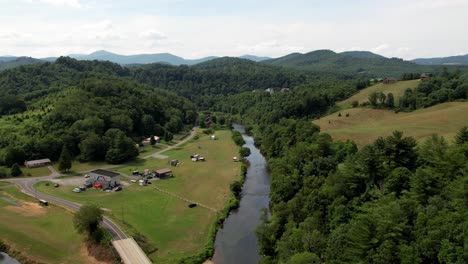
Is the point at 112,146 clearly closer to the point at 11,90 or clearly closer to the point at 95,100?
the point at 95,100

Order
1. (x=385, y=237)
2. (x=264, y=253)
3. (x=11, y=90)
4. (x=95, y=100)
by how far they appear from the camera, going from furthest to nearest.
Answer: (x=11, y=90)
(x=95, y=100)
(x=264, y=253)
(x=385, y=237)

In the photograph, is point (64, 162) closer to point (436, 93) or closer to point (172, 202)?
point (172, 202)

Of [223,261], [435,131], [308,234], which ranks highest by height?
[435,131]

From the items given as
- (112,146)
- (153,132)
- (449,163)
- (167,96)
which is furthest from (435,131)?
(167,96)

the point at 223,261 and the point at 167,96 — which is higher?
the point at 167,96

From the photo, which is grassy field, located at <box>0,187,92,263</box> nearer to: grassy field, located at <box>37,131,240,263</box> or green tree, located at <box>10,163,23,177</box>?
grassy field, located at <box>37,131,240,263</box>

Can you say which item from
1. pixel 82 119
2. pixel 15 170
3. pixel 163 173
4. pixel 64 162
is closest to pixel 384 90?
pixel 163 173

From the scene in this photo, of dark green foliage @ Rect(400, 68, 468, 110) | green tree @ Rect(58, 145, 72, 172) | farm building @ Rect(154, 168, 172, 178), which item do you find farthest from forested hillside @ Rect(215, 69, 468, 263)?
dark green foliage @ Rect(400, 68, 468, 110)

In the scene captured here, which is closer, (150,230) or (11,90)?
(150,230)

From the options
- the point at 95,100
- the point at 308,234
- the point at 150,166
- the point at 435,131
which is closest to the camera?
the point at 308,234
